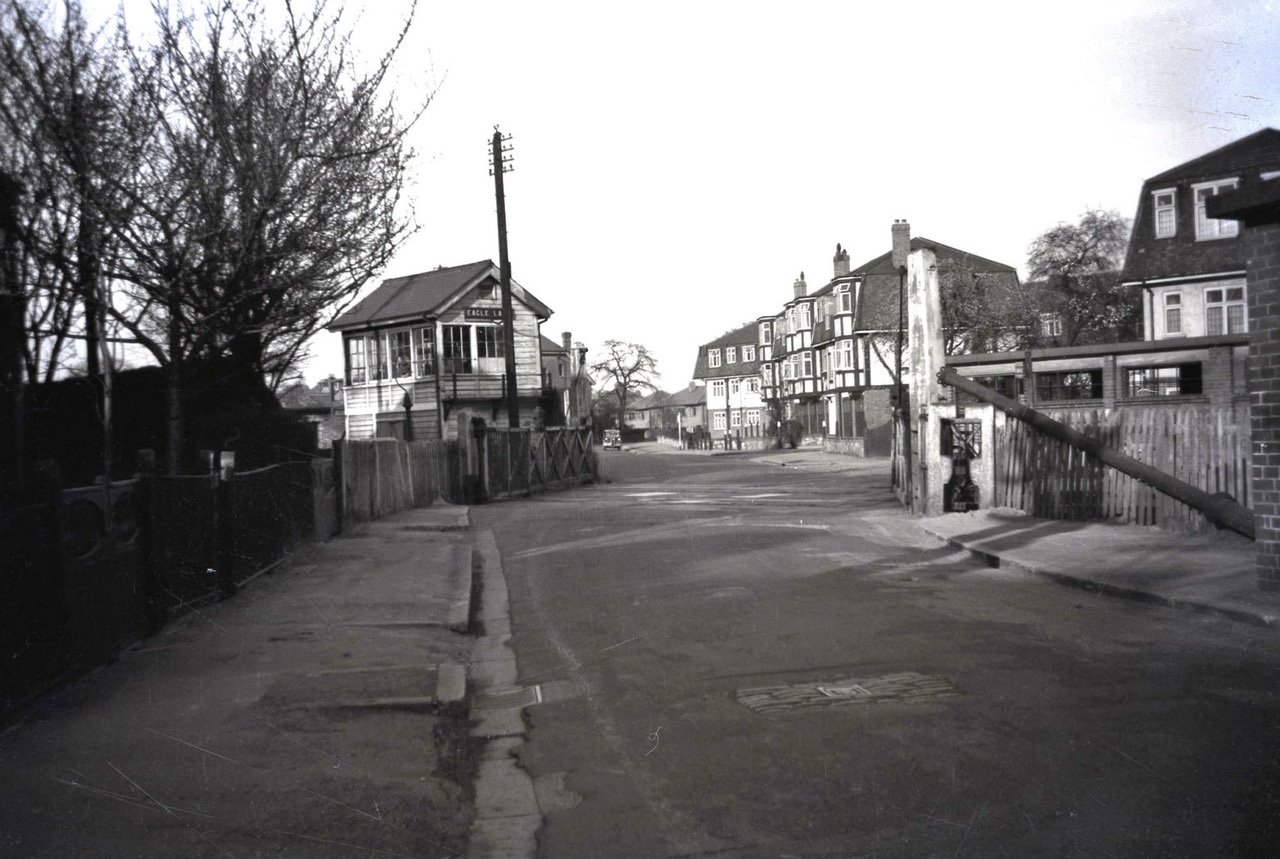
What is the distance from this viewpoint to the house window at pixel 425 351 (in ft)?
130

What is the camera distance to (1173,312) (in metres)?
31.6

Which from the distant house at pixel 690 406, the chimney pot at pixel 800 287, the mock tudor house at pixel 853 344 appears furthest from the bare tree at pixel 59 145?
the distant house at pixel 690 406

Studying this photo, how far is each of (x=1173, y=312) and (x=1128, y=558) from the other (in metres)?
24.7

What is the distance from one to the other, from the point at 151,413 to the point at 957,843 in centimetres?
1144

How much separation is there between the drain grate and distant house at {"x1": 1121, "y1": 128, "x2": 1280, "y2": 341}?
28318mm

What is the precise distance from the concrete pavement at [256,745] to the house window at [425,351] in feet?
103

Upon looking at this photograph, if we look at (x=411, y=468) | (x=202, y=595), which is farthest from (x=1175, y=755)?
(x=411, y=468)

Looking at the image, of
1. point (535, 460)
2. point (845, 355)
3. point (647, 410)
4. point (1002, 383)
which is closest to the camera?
point (1002, 383)

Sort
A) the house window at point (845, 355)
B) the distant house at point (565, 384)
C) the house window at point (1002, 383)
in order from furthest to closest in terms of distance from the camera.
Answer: the house window at point (845, 355) → the distant house at point (565, 384) → the house window at point (1002, 383)

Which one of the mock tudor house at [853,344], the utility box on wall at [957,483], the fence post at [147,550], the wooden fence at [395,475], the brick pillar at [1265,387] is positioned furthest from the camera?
the mock tudor house at [853,344]

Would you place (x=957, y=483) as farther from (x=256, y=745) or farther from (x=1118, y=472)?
(x=256, y=745)

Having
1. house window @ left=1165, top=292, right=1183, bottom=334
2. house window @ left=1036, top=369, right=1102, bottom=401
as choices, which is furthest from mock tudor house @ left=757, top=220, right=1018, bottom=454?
house window @ left=1036, top=369, right=1102, bottom=401

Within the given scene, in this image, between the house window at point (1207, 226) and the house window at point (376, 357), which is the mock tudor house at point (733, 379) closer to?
the house window at point (376, 357)

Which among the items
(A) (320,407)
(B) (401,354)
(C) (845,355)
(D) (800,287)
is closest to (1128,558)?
(A) (320,407)
